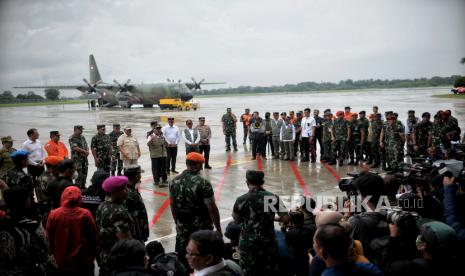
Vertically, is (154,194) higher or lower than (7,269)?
lower

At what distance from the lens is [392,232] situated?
10.4ft

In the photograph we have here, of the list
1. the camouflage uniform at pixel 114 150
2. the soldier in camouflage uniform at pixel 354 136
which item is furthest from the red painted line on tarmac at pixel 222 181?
the soldier in camouflage uniform at pixel 354 136

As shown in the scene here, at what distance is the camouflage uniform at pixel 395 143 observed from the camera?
10336 mm

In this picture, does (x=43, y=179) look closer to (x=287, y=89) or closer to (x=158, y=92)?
(x=158, y=92)

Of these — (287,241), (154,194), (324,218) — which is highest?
(324,218)

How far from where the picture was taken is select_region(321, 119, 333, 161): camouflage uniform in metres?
12.3

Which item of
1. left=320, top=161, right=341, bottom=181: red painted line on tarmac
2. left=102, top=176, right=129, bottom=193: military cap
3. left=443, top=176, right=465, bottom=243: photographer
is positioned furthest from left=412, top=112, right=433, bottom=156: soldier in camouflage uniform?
left=102, top=176, right=129, bottom=193: military cap

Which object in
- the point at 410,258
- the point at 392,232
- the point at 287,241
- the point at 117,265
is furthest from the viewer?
the point at 287,241

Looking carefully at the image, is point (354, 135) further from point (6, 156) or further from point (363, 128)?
point (6, 156)

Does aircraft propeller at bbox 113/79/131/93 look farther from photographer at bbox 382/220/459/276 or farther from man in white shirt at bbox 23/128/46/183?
photographer at bbox 382/220/459/276

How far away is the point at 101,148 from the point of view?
9828 mm

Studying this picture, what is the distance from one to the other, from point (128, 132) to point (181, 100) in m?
34.4

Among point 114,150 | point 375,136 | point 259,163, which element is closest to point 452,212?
point 375,136

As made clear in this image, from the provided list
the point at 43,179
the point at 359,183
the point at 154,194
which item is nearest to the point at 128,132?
the point at 154,194
